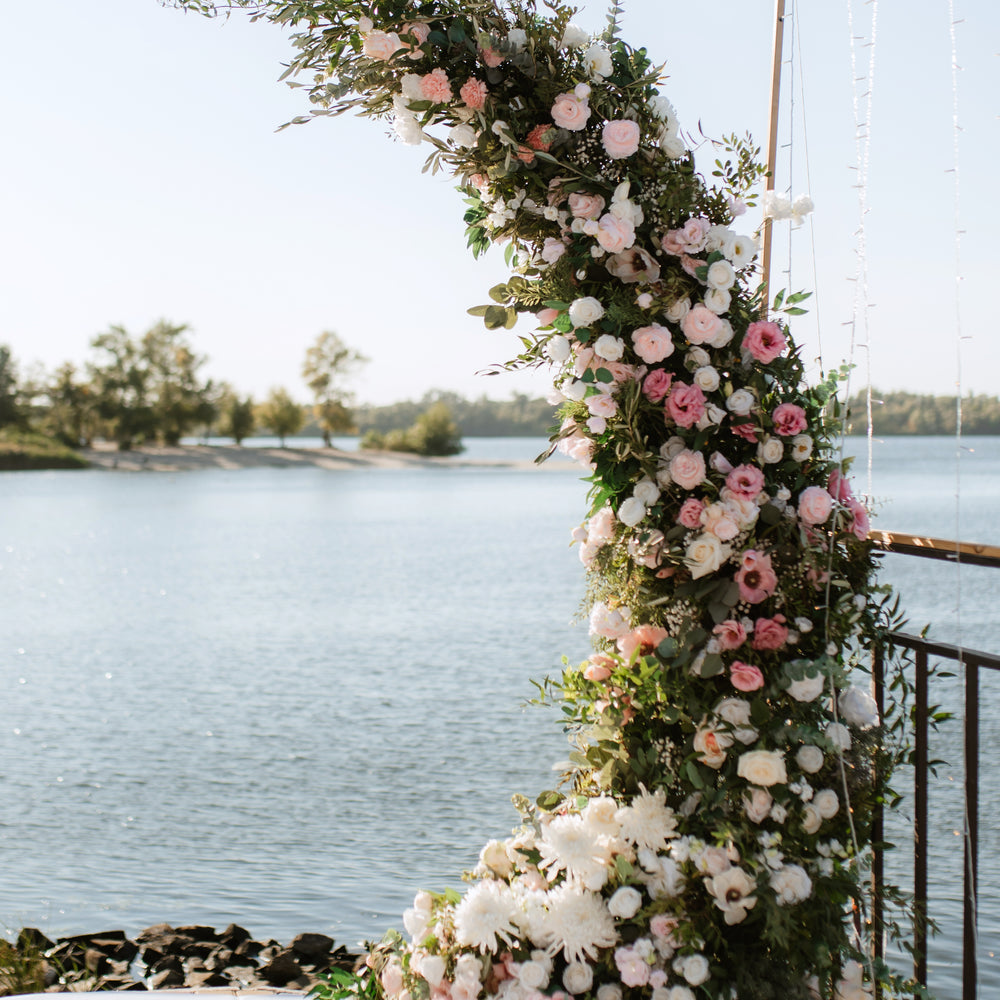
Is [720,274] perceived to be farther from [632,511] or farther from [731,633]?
[731,633]

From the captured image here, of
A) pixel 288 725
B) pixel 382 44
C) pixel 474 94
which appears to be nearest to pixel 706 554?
pixel 474 94

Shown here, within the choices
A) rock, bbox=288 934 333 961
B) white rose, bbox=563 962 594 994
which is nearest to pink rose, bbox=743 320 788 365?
white rose, bbox=563 962 594 994

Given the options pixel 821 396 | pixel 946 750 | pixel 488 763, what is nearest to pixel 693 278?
pixel 821 396

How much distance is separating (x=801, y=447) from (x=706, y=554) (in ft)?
0.96

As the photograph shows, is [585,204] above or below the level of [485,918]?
above

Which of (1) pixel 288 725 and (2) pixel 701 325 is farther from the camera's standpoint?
(1) pixel 288 725

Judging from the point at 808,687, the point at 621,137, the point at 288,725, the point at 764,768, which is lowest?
the point at 288,725

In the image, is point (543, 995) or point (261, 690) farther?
point (261, 690)

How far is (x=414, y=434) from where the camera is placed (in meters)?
59.7

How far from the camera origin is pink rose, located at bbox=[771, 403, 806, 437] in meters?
1.89

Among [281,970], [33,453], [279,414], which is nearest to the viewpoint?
[281,970]

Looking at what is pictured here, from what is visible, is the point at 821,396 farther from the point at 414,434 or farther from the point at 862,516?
the point at 414,434

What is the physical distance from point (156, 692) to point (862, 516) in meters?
6.97

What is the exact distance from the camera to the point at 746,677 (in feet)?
6.01
